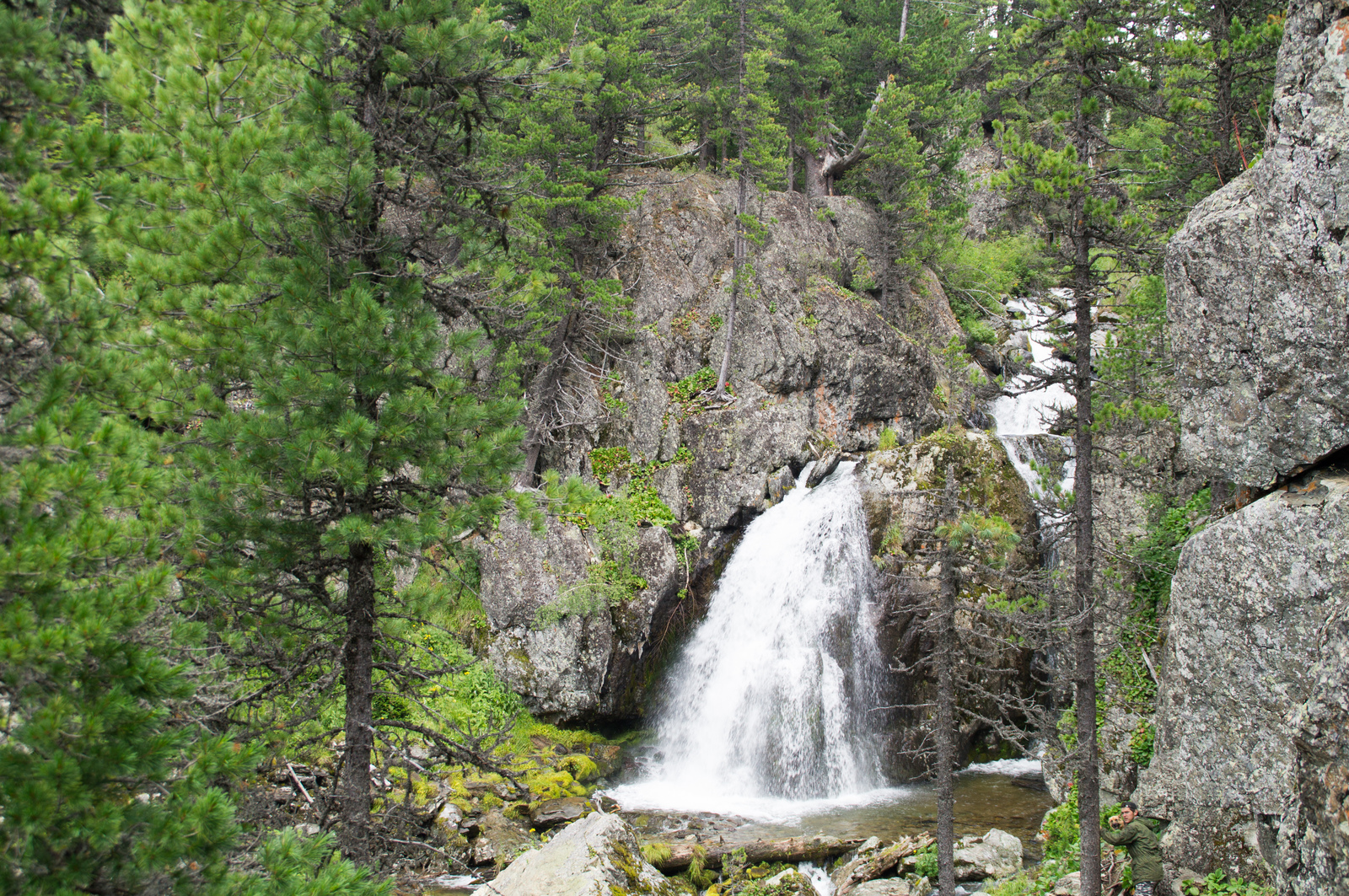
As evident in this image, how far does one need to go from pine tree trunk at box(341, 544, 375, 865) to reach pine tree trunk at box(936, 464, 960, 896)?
7434mm

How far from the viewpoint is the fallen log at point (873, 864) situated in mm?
10828

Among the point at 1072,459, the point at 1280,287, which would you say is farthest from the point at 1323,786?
the point at 1072,459

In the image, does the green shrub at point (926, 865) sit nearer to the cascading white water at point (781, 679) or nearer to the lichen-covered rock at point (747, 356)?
the cascading white water at point (781, 679)

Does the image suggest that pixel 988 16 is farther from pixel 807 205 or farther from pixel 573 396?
pixel 573 396

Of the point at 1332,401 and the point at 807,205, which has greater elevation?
the point at 807,205

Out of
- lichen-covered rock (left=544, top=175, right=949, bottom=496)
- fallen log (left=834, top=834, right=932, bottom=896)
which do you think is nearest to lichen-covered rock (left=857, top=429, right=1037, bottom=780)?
lichen-covered rock (left=544, top=175, right=949, bottom=496)

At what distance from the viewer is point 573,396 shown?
20.7m

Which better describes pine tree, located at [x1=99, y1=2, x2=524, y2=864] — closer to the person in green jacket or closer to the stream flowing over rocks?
the stream flowing over rocks

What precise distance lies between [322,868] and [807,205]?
83.1 feet

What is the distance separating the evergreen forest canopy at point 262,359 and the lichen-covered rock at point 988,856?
741 centimetres

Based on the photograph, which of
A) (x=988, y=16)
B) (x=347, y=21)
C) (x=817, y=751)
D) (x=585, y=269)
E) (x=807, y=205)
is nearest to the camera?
(x=347, y=21)

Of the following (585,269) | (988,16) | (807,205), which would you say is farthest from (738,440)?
(988,16)

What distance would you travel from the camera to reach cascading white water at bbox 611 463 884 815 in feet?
48.9

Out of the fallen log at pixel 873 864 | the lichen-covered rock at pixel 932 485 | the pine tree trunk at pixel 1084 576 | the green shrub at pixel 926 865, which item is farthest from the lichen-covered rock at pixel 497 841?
the lichen-covered rock at pixel 932 485
